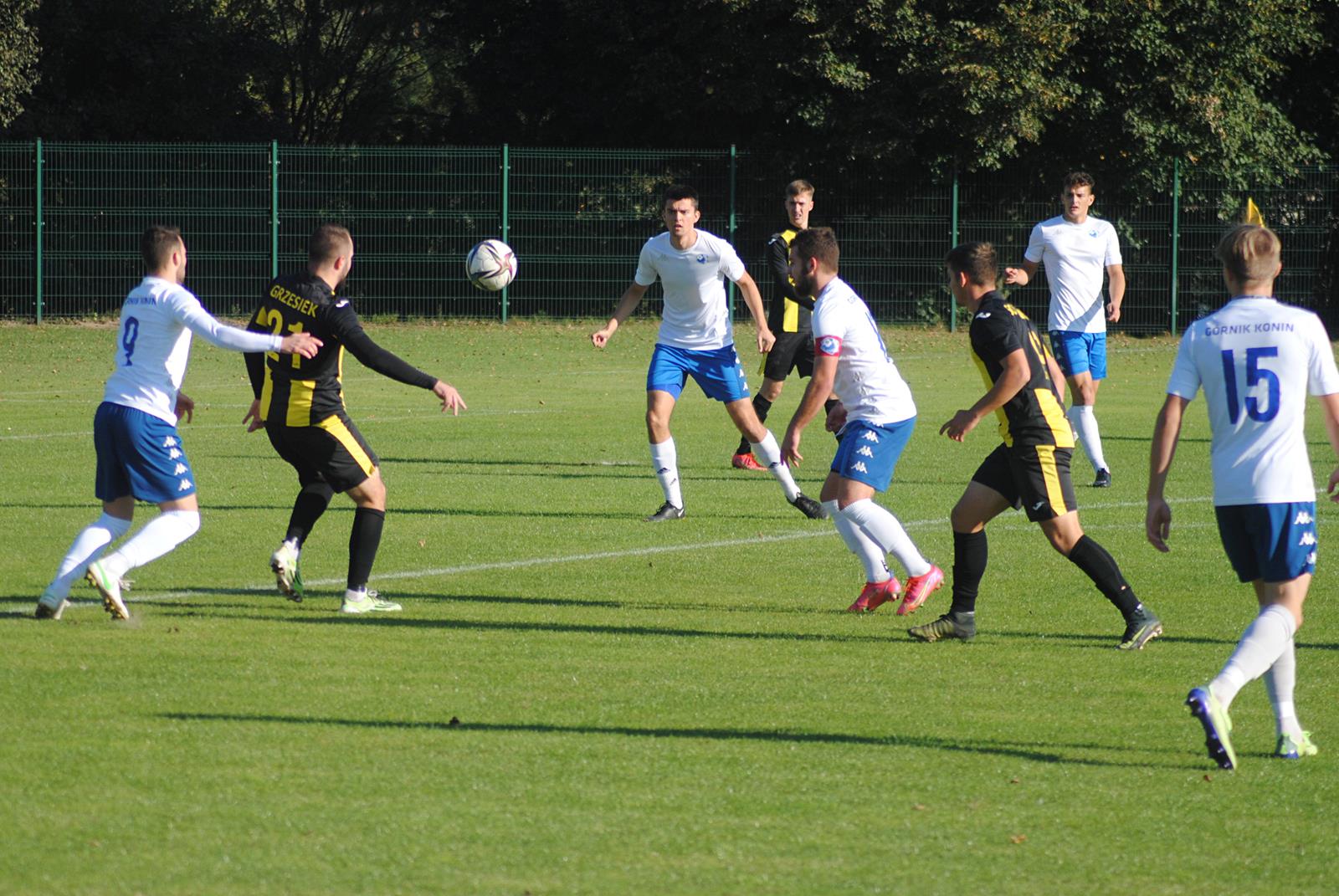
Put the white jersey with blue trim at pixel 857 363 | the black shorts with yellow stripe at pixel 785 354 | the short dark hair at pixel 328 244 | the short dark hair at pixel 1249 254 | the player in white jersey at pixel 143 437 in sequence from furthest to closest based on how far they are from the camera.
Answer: the black shorts with yellow stripe at pixel 785 354
the white jersey with blue trim at pixel 857 363
the short dark hair at pixel 328 244
the player in white jersey at pixel 143 437
the short dark hair at pixel 1249 254

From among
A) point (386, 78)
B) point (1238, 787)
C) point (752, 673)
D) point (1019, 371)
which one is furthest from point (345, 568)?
point (386, 78)

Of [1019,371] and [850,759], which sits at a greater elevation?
[1019,371]

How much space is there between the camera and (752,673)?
672 cm

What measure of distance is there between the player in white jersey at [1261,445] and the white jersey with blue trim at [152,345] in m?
3.86

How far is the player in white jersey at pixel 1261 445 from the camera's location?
538cm

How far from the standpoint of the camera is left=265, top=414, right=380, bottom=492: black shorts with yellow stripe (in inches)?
311

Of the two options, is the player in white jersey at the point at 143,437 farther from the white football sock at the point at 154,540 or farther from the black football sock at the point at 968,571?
the black football sock at the point at 968,571

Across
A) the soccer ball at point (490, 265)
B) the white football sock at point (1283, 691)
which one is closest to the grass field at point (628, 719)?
the white football sock at point (1283, 691)

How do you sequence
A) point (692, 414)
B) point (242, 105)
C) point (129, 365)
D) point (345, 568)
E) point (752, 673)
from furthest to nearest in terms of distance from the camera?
point (242, 105) < point (692, 414) < point (345, 568) < point (129, 365) < point (752, 673)

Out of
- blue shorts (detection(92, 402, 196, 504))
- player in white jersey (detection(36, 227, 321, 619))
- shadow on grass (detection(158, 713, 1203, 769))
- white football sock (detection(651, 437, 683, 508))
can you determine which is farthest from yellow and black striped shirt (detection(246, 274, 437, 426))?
white football sock (detection(651, 437, 683, 508))

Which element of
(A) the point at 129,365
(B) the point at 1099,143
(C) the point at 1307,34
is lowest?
(A) the point at 129,365

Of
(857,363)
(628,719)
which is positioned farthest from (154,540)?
(857,363)

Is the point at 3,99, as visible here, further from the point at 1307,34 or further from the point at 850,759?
the point at 850,759

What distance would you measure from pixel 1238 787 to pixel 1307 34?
2824 cm
